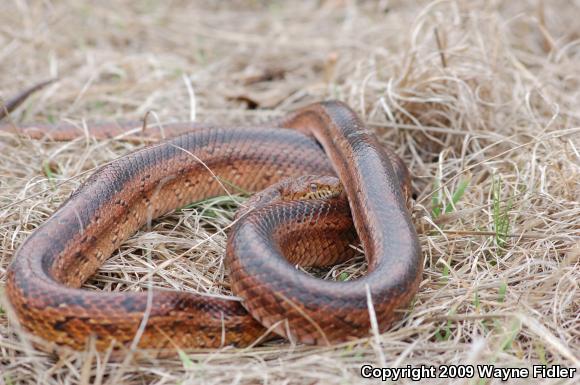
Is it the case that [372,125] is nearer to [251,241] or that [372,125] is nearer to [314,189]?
[314,189]

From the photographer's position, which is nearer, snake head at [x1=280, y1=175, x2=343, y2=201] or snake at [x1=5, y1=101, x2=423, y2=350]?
snake at [x1=5, y1=101, x2=423, y2=350]

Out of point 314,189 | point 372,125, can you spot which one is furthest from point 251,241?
point 372,125

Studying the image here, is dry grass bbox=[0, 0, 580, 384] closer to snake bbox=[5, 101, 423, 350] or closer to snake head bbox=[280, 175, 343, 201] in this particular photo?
snake bbox=[5, 101, 423, 350]

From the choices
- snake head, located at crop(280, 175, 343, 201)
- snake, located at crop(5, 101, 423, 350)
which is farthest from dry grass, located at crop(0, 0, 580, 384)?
snake head, located at crop(280, 175, 343, 201)

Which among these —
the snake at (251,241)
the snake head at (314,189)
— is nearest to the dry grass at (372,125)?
the snake at (251,241)

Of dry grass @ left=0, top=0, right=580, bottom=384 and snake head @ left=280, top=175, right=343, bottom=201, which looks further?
snake head @ left=280, top=175, right=343, bottom=201

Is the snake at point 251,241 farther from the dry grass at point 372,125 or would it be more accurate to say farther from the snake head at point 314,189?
the dry grass at point 372,125
